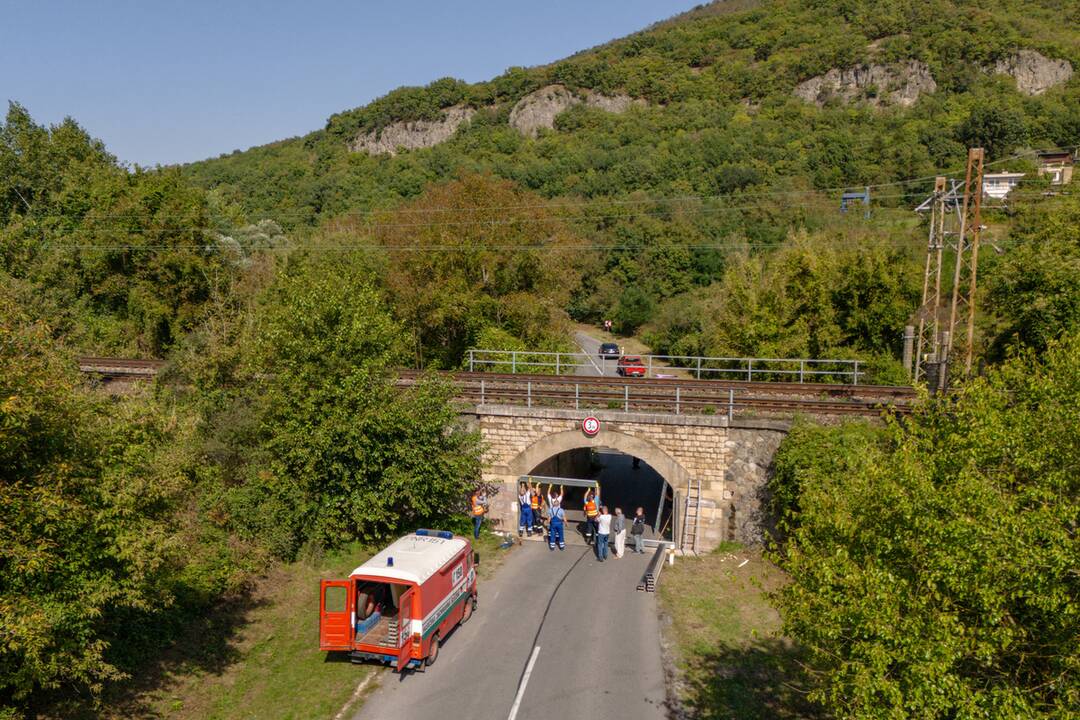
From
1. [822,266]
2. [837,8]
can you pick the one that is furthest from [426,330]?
[837,8]

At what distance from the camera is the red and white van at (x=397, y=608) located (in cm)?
1168

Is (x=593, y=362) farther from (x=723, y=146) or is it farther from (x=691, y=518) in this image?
(x=723, y=146)

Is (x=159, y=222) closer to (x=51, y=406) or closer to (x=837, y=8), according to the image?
(x=51, y=406)

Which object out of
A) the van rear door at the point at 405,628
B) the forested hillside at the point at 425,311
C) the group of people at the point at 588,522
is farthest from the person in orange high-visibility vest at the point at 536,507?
the van rear door at the point at 405,628

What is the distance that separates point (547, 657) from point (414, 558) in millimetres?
3044

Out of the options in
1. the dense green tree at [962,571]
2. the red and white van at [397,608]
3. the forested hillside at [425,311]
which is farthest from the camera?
the red and white van at [397,608]

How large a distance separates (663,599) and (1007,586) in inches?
393

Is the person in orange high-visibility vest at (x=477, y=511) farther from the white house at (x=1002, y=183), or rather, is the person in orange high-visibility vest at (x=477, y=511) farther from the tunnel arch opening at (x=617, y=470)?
the white house at (x=1002, y=183)

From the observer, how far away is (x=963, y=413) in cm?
832

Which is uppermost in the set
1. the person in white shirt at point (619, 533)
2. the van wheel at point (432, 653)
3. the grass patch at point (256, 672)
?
the person in white shirt at point (619, 533)

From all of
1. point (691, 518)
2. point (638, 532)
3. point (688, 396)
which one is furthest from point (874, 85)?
point (638, 532)

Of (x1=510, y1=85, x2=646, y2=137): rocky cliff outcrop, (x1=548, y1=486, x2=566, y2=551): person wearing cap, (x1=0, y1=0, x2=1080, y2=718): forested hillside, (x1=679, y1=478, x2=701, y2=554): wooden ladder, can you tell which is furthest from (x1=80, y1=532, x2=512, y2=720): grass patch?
(x1=510, y1=85, x2=646, y2=137): rocky cliff outcrop

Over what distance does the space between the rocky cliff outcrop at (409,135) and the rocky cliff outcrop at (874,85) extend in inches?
2251

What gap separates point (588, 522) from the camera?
19422 mm
